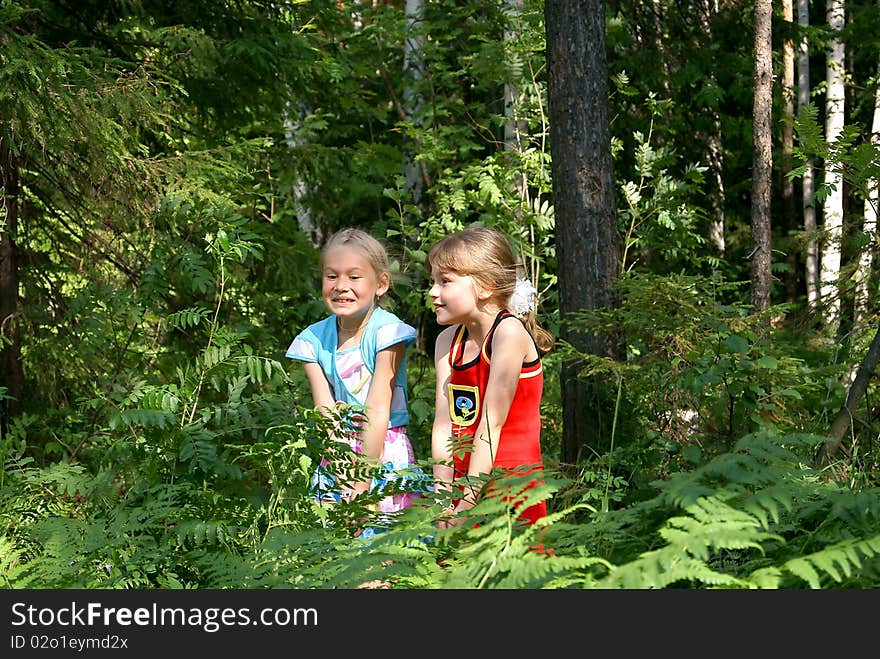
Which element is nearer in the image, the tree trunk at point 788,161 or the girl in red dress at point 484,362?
the girl in red dress at point 484,362

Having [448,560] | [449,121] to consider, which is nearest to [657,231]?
[449,121]

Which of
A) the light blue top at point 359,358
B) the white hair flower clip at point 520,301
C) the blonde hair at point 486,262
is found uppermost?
the blonde hair at point 486,262

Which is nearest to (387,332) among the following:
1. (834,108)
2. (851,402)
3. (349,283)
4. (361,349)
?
(361,349)

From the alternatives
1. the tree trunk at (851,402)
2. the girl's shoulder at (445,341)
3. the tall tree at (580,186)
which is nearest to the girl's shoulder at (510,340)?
the girl's shoulder at (445,341)

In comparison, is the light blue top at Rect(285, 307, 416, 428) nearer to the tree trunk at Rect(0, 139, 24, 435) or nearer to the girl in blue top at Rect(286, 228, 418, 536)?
the girl in blue top at Rect(286, 228, 418, 536)

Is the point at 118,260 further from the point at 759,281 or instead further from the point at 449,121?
the point at 759,281

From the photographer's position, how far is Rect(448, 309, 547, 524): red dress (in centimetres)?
383

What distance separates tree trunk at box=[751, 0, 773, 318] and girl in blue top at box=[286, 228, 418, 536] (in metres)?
6.16

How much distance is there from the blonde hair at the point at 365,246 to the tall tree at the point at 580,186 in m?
1.71

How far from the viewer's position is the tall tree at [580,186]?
591 centimetres

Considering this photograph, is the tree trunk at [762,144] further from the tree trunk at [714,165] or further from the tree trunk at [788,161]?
the tree trunk at [788,161]

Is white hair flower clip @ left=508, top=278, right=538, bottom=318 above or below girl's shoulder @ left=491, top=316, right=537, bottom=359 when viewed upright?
above

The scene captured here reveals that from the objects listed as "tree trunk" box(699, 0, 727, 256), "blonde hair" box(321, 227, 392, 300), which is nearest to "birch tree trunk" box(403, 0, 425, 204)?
"tree trunk" box(699, 0, 727, 256)

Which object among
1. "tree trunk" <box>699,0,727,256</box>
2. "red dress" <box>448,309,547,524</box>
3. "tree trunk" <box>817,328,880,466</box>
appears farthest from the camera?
"tree trunk" <box>699,0,727,256</box>
